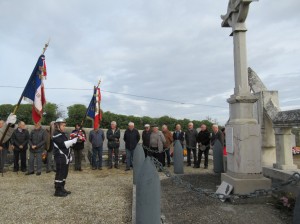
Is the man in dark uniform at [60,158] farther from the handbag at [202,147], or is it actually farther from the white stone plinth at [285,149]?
the handbag at [202,147]

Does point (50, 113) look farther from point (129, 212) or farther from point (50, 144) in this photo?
point (129, 212)

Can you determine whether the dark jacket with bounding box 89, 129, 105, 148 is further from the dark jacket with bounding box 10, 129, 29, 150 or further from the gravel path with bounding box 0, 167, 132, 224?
the dark jacket with bounding box 10, 129, 29, 150

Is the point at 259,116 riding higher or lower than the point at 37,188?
higher

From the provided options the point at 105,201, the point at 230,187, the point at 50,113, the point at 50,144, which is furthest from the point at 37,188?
the point at 50,113

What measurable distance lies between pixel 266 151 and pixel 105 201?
14.5 ft

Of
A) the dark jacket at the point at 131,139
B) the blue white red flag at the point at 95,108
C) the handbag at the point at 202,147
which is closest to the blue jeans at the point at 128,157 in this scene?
the dark jacket at the point at 131,139

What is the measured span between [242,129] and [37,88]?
5.48 meters

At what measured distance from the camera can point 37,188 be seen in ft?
24.8

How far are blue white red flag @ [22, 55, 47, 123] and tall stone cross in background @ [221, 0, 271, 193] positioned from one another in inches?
199

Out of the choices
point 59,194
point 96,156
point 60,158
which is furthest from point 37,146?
point 59,194

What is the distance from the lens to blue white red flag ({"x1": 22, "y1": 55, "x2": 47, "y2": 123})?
762cm

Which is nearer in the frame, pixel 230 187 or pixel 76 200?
pixel 230 187

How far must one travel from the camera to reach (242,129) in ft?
19.1

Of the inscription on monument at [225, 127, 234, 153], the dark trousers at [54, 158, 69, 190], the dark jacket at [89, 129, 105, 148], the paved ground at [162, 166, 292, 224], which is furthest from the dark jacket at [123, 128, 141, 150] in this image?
the inscription on monument at [225, 127, 234, 153]
